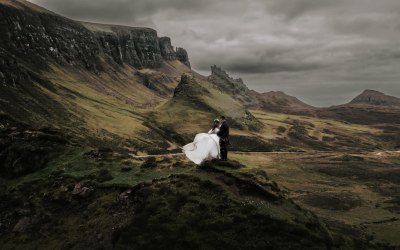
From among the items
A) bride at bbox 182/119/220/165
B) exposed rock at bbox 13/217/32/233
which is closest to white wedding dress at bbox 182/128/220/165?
bride at bbox 182/119/220/165

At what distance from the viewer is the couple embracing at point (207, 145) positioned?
3894cm

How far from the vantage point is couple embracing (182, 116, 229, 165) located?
38.9 meters

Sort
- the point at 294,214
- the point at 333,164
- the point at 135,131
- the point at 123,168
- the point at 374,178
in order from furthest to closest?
the point at 135,131, the point at 333,164, the point at 374,178, the point at 123,168, the point at 294,214

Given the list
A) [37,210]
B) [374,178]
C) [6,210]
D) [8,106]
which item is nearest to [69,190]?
[37,210]

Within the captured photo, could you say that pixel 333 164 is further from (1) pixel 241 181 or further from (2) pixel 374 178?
(1) pixel 241 181

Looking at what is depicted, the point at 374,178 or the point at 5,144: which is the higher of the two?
the point at 5,144

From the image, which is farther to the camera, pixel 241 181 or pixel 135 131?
Answer: pixel 135 131

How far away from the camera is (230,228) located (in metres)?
33.5

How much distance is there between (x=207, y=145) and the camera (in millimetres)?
39094

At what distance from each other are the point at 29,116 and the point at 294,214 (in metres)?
113

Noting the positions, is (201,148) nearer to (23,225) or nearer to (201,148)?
(201,148)

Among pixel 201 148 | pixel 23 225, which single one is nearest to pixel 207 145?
pixel 201 148

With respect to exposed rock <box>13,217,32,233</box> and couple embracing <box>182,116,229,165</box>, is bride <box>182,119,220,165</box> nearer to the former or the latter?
couple embracing <box>182,116,229,165</box>

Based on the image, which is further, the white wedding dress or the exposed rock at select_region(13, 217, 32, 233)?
the white wedding dress
